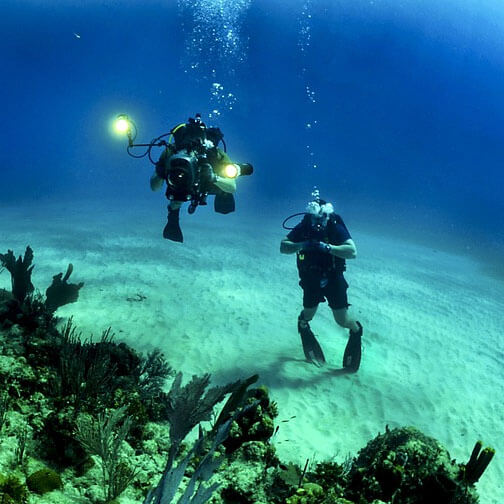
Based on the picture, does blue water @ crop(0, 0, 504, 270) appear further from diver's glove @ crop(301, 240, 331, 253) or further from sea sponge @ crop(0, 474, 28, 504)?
sea sponge @ crop(0, 474, 28, 504)

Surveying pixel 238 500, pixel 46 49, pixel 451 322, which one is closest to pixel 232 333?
pixel 238 500

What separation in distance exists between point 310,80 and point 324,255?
8281cm

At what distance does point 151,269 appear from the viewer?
1075 centimetres

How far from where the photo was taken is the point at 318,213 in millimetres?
5734

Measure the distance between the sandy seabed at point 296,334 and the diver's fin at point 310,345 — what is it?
20cm

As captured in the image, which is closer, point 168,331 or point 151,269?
point 168,331

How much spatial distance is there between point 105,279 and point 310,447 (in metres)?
7.13

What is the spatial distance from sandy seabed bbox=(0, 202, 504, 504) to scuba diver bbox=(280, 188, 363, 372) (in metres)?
1.11

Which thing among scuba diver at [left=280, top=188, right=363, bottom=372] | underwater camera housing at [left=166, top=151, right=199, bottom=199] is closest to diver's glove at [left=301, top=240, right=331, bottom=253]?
scuba diver at [left=280, top=188, right=363, bottom=372]

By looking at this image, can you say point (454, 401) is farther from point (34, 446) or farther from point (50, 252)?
point (50, 252)

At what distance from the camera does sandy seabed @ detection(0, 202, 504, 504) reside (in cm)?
514

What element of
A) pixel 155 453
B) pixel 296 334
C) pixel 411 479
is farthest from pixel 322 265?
pixel 155 453

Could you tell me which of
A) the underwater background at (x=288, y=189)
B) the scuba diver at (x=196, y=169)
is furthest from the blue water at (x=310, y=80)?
the scuba diver at (x=196, y=169)

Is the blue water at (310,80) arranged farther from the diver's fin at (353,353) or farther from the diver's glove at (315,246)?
the diver's glove at (315,246)
